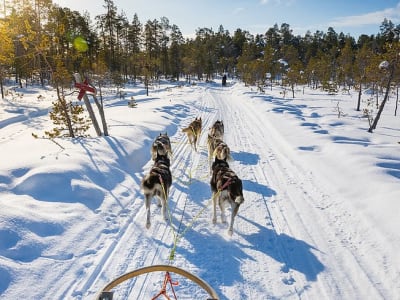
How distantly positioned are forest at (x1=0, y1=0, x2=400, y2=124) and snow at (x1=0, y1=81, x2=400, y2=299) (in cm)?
552

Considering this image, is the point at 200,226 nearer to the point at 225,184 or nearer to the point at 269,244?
the point at 225,184

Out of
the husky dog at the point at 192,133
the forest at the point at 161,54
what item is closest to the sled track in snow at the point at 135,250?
the husky dog at the point at 192,133

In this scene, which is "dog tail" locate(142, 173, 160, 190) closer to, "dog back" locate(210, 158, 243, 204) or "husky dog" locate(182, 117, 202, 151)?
"dog back" locate(210, 158, 243, 204)

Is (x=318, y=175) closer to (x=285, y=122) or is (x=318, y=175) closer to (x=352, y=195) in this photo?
(x=352, y=195)

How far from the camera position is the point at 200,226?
18.3ft

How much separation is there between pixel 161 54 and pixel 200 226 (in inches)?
2360

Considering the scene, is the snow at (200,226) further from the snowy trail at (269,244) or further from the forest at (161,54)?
the forest at (161,54)

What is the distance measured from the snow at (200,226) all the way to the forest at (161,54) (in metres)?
5.52

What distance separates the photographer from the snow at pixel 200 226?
A: 400 centimetres

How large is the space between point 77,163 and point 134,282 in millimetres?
4597

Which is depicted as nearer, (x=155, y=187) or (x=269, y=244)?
(x=269, y=244)

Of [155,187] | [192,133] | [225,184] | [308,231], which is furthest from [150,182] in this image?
[192,133]

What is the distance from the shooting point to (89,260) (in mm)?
4422

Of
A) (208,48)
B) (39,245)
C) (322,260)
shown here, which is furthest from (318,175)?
(208,48)
